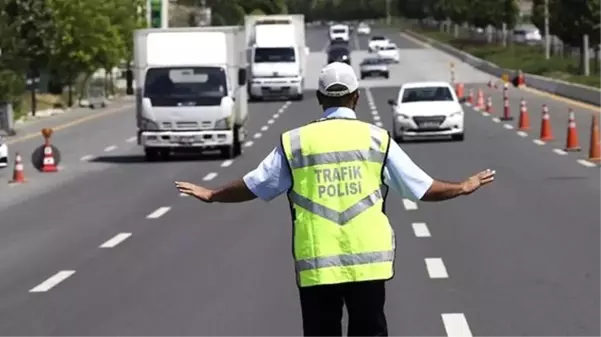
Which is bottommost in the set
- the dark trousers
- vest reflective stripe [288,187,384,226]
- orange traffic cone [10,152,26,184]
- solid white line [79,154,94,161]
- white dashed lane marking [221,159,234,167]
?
solid white line [79,154,94,161]

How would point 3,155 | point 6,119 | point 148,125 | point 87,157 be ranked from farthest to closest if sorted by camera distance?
point 6,119 → point 87,157 → point 148,125 → point 3,155

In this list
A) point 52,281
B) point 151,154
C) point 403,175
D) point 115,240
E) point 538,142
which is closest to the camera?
point 403,175

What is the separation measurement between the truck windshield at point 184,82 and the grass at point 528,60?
95.6 ft

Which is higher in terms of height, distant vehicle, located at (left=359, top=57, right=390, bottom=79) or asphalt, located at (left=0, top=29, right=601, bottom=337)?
asphalt, located at (left=0, top=29, right=601, bottom=337)

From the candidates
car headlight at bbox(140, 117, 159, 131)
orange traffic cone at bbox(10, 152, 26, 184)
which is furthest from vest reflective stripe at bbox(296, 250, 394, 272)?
car headlight at bbox(140, 117, 159, 131)

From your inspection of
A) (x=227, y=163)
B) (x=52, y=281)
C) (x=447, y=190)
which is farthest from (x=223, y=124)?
(x=447, y=190)

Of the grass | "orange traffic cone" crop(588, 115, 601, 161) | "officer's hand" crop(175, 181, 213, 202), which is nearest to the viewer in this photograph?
"officer's hand" crop(175, 181, 213, 202)

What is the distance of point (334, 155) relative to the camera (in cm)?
648

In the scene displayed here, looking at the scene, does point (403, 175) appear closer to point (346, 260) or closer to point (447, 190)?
point (447, 190)

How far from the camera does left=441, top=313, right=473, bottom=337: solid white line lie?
10.7 m

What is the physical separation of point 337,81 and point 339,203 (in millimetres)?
547

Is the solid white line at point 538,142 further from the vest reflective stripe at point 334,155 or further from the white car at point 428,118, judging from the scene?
the vest reflective stripe at point 334,155

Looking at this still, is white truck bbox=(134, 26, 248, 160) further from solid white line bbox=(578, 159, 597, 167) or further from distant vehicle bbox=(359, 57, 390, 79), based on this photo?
distant vehicle bbox=(359, 57, 390, 79)

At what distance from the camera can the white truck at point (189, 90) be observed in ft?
100
